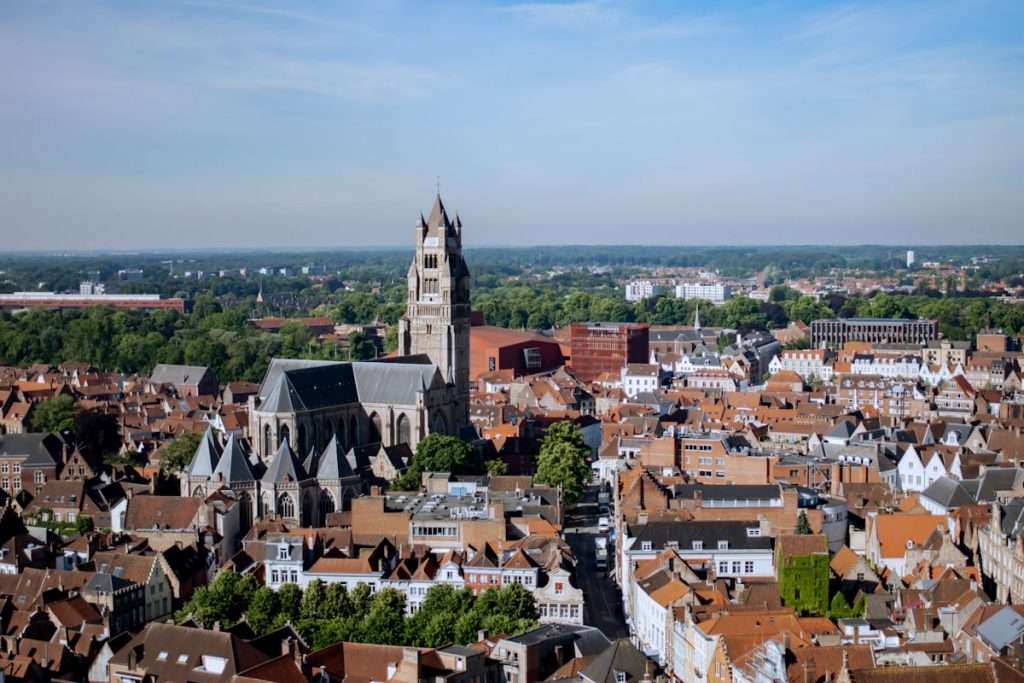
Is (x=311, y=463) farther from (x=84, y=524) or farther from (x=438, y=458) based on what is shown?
(x=84, y=524)

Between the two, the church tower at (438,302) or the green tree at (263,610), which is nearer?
the green tree at (263,610)

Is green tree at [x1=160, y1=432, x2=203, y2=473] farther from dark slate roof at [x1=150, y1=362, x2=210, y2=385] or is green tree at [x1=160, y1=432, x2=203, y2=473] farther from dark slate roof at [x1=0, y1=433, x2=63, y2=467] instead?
dark slate roof at [x1=150, y1=362, x2=210, y2=385]

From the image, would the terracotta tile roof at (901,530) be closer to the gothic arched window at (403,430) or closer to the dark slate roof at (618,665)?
the dark slate roof at (618,665)

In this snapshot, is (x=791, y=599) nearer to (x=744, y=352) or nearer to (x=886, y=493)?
(x=886, y=493)

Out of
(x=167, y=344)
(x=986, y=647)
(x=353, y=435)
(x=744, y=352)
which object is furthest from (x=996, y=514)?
(x=167, y=344)

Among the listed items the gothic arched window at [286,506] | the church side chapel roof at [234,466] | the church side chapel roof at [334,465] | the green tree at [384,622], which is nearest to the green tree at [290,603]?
the green tree at [384,622]

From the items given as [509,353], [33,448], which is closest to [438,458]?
[33,448]
